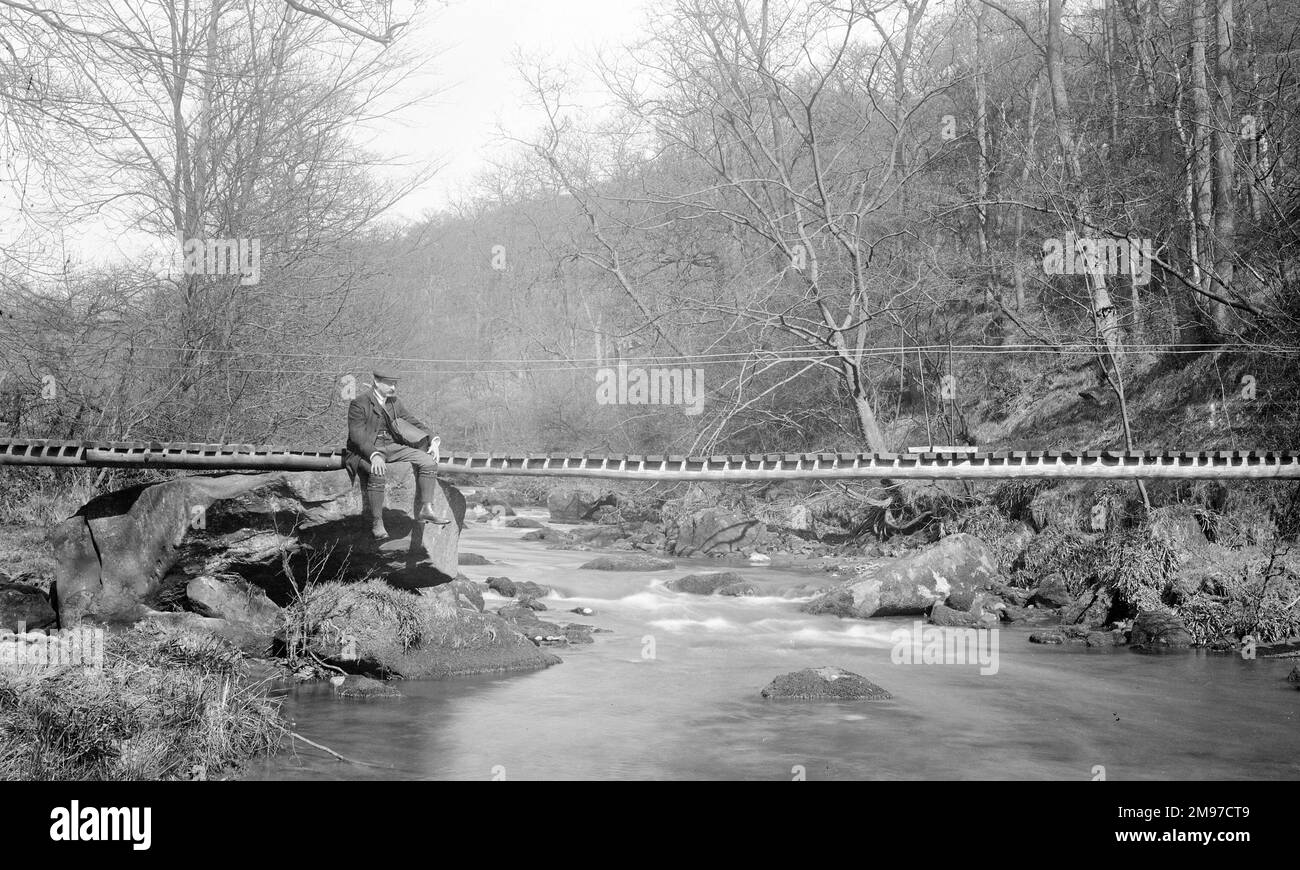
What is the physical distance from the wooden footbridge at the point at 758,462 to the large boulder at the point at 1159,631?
7.27 ft

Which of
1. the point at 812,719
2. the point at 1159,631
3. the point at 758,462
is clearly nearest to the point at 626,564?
the point at 758,462

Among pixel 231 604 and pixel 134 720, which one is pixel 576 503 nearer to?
pixel 231 604

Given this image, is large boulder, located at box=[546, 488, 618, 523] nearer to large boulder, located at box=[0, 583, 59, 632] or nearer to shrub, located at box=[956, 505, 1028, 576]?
shrub, located at box=[956, 505, 1028, 576]

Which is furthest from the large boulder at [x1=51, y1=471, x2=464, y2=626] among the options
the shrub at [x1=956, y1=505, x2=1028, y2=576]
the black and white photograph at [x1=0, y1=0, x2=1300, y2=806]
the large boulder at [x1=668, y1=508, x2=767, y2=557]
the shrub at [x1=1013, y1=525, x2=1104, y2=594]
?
the large boulder at [x1=668, y1=508, x2=767, y2=557]

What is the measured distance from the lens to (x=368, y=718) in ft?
35.9

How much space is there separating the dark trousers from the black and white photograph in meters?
0.08

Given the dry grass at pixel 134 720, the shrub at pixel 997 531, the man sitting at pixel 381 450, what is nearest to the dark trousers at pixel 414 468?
the man sitting at pixel 381 450

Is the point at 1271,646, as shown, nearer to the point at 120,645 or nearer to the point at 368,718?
the point at 368,718

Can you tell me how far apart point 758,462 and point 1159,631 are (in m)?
5.37

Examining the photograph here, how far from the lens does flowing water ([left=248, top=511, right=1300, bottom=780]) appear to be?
9.92m

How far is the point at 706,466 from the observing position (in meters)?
13.3

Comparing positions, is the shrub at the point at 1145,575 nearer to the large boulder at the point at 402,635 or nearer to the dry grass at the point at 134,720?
the large boulder at the point at 402,635

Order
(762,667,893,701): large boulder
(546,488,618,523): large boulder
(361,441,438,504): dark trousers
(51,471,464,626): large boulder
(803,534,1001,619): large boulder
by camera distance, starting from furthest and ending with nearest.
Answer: (546,488,618,523): large boulder → (803,534,1001,619): large boulder → (51,471,464,626): large boulder → (361,441,438,504): dark trousers → (762,667,893,701): large boulder
